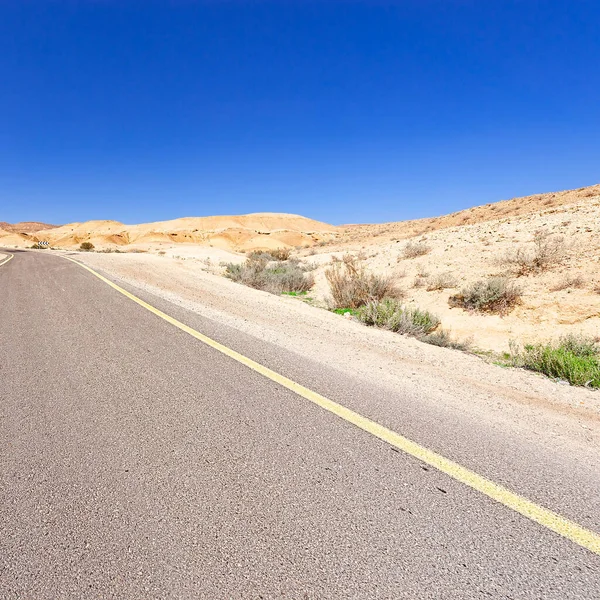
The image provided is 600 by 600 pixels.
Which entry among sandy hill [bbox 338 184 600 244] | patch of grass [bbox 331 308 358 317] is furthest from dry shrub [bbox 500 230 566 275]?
sandy hill [bbox 338 184 600 244]

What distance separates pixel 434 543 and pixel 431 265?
1402 centimetres

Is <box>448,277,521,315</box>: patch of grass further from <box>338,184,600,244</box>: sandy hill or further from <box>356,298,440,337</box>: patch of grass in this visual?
<box>338,184,600,244</box>: sandy hill

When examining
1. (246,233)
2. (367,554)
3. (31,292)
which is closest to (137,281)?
(31,292)

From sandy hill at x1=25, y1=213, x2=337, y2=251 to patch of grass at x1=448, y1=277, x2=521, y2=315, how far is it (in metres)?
40.7

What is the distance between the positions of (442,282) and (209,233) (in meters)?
65.9

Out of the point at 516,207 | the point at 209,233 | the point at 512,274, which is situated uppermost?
the point at 516,207

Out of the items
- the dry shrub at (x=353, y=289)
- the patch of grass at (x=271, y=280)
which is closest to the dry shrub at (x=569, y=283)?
the dry shrub at (x=353, y=289)

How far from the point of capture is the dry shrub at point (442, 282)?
40.6 ft

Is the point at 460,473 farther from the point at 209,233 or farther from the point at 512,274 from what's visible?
the point at 209,233

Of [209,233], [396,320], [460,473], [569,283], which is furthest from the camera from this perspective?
[209,233]

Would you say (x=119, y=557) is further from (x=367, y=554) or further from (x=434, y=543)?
(x=434, y=543)

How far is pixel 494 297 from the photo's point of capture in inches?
401

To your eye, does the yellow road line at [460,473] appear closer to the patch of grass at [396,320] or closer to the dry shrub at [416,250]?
the patch of grass at [396,320]

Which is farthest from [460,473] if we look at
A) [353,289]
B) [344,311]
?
[353,289]
